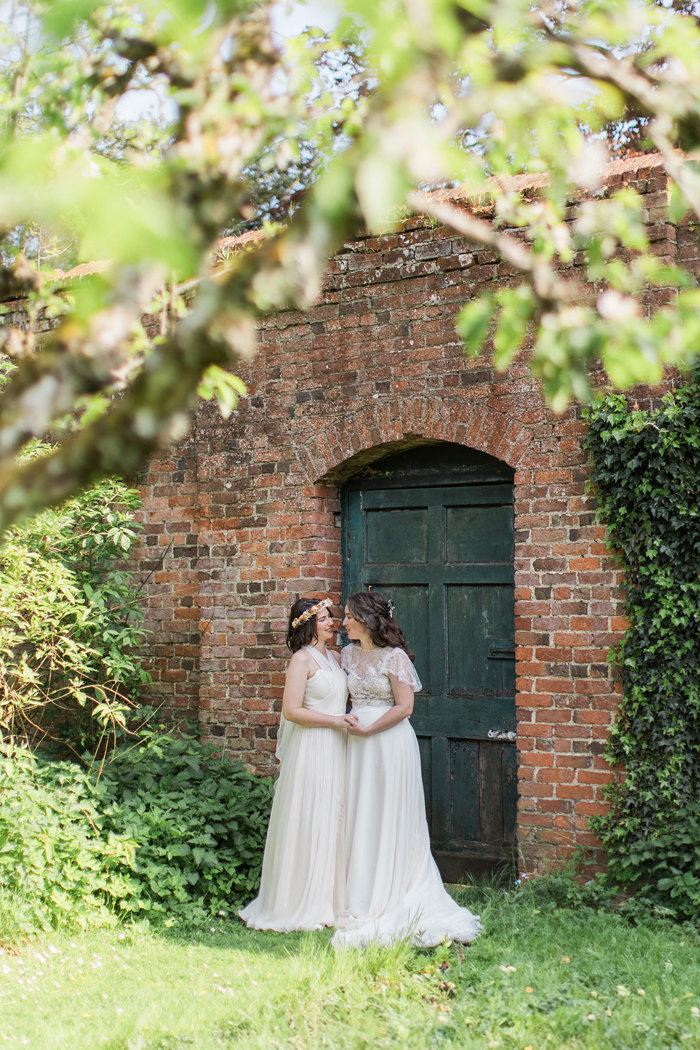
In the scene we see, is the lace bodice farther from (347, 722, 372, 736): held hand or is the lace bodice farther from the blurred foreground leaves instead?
the blurred foreground leaves

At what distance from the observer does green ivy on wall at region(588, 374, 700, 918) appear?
486cm

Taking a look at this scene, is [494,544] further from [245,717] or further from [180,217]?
[180,217]

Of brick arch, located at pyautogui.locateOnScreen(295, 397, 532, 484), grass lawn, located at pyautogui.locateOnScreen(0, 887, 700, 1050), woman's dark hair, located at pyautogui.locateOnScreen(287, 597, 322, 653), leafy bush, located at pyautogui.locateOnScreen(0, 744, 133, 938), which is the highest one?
brick arch, located at pyautogui.locateOnScreen(295, 397, 532, 484)

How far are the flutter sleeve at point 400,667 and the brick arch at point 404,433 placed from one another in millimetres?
1205

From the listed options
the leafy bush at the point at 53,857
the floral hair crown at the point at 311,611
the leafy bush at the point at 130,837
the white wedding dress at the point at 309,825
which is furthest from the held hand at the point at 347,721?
the leafy bush at the point at 53,857

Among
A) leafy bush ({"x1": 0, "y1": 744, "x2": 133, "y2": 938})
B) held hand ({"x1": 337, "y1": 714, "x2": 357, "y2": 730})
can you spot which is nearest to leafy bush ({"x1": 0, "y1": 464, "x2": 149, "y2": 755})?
leafy bush ({"x1": 0, "y1": 744, "x2": 133, "y2": 938})

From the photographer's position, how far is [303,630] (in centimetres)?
553

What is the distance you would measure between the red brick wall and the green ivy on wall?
143mm

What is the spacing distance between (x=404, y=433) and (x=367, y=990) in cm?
301

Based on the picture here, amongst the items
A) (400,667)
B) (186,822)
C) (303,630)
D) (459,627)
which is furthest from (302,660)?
(186,822)

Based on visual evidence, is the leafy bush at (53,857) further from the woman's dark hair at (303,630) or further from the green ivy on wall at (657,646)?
the green ivy on wall at (657,646)

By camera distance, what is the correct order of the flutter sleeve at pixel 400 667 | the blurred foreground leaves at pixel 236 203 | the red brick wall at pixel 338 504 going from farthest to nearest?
the flutter sleeve at pixel 400 667 → the red brick wall at pixel 338 504 → the blurred foreground leaves at pixel 236 203

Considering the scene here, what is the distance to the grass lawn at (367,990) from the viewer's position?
356cm

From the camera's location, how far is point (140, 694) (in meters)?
6.80
